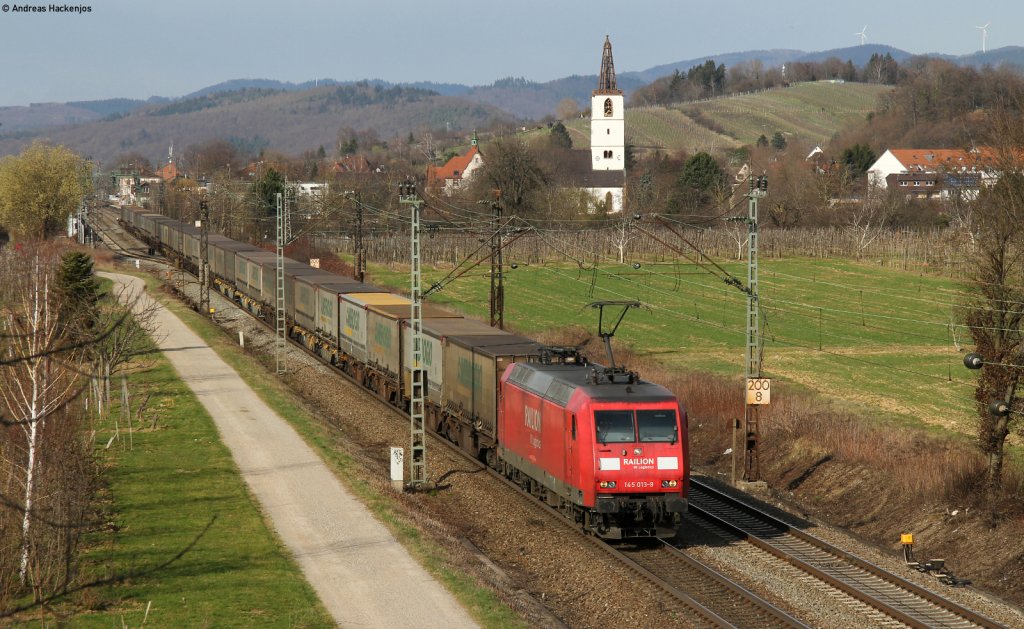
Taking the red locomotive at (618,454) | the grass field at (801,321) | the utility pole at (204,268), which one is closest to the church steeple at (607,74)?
the grass field at (801,321)

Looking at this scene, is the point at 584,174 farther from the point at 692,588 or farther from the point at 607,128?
the point at 692,588

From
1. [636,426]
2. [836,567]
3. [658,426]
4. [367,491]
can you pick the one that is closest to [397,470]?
[367,491]

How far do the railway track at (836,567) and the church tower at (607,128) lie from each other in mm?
145617

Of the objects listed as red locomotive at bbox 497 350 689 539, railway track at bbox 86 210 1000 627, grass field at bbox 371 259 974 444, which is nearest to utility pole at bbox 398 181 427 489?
railway track at bbox 86 210 1000 627

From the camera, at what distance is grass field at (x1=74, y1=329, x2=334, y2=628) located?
1862cm

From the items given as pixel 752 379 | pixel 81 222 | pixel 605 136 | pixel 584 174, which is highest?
pixel 605 136

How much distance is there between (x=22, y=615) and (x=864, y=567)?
605 inches

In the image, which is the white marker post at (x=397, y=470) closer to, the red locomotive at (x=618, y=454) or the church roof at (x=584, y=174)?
the red locomotive at (x=618, y=454)

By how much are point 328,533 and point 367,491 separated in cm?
391

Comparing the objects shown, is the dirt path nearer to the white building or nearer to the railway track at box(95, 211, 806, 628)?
the railway track at box(95, 211, 806, 628)

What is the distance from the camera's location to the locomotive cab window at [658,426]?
74.7 ft

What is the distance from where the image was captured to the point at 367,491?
27906 millimetres

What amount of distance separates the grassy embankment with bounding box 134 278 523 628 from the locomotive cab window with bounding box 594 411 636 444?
387 cm

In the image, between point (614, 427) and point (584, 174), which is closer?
point (614, 427)
